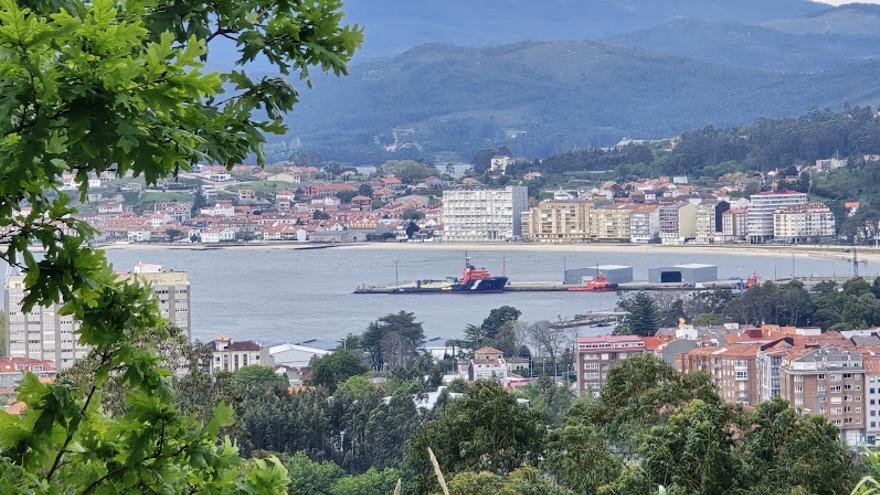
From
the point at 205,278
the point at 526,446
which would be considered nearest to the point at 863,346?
the point at 526,446

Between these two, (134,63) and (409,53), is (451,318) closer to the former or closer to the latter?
(134,63)

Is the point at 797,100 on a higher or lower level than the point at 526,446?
higher

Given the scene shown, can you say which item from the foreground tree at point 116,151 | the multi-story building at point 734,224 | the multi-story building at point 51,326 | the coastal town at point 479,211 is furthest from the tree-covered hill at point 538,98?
the foreground tree at point 116,151

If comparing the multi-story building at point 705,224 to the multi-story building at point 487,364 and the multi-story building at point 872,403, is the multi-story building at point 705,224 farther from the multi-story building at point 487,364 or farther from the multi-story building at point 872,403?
the multi-story building at point 872,403

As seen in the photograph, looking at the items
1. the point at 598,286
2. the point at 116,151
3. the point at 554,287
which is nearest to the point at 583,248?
the point at 554,287

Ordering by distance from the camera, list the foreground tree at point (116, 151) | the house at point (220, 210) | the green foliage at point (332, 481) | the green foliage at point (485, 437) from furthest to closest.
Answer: the house at point (220, 210) < the green foliage at point (332, 481) < the green foliage at point (485, 437) < the foreground tree at point (116, 151)

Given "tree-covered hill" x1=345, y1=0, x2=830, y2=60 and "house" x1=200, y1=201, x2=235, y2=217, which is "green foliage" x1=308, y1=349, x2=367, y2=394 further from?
"tree-covered hill" x1=345, y1=0, x2=830, y2=60
